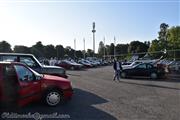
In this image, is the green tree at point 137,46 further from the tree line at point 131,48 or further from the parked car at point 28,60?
the parked car at point 28,60

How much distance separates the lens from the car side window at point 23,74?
8.93m

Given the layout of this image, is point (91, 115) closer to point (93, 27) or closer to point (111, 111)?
point (111, 111)

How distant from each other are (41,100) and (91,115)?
2.04 metres

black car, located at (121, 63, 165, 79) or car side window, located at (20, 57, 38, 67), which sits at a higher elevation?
car side window, located at (20, 57, 38, 67)

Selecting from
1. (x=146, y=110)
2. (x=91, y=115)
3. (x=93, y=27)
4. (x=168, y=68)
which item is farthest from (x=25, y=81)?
(x=93, y=27)

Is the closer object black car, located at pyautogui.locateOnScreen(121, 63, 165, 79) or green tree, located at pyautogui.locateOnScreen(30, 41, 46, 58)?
black car, located at pyautogui.locateOnScreen(121, 63, 165, 79)

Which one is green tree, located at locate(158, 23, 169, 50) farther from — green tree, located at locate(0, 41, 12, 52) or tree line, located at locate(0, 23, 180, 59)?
green tree, located at locate(0, 41, 12, 52)

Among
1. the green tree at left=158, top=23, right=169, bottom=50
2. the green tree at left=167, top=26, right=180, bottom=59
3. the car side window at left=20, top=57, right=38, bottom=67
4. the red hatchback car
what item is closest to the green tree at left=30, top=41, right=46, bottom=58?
the green tree at left=158, top=23, right=169, bottom=50

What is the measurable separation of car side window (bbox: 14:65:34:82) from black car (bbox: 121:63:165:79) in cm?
1685

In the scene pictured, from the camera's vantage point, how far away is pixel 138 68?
25.3m

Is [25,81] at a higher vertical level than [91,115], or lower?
higher

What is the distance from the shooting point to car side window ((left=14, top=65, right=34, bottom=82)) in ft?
29.3

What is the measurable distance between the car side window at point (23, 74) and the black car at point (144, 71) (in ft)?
55.3

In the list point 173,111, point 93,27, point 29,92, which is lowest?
point 173,111
